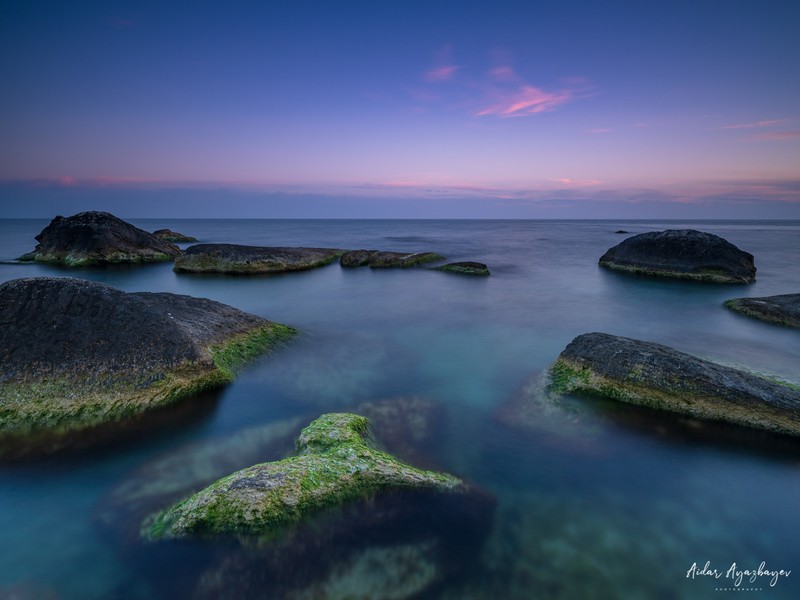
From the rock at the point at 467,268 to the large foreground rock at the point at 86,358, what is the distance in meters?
A: 25.7

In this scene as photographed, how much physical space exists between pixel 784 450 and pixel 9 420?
17.6 metres

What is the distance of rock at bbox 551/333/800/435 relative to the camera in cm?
959

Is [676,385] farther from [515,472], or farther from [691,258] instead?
[691,258]

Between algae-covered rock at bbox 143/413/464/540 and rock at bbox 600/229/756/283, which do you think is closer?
algae-covered rock at bbox 143/413/464/540

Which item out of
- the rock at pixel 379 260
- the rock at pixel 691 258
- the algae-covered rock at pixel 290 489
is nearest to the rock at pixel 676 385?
the algae-covered rock at pixel 290 489

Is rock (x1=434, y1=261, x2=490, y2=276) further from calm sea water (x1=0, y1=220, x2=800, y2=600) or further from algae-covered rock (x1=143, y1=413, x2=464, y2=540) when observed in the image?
algae-covered rock (x1=143, y1=413, x2=464, y2=540)

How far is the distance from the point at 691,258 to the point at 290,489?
35148mm

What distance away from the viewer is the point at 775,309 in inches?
739

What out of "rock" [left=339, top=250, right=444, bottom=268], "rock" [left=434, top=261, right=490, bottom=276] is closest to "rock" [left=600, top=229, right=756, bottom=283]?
"rock" [left=434, top=261, right=490, bottom=276]

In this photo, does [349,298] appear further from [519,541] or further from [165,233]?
[165,233]

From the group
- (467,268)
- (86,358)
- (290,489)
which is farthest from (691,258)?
(86,358)

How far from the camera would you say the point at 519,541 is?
21.4ft

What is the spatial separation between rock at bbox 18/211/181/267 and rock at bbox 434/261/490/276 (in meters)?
29.7

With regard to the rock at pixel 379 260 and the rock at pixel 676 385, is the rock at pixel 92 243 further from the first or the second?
the rock at pixel 676 385
